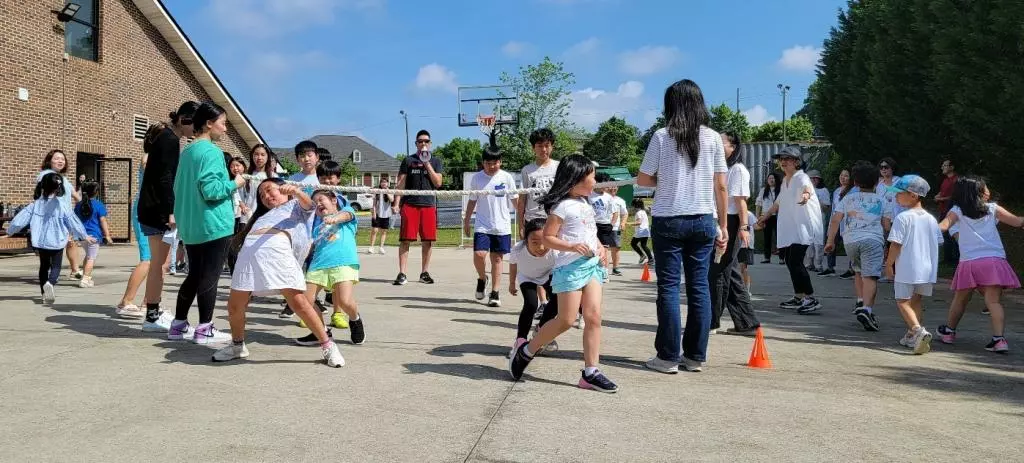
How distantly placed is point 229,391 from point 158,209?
8.51ft

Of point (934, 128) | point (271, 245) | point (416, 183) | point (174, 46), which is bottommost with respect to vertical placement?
point (271, 245)

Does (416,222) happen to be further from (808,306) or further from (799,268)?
(808,306)

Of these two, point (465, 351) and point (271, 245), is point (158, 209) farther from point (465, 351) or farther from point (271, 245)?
point (465, 351)

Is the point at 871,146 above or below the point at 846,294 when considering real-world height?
above

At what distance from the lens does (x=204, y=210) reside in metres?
5.63

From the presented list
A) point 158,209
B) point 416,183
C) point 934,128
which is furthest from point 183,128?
point 934,128

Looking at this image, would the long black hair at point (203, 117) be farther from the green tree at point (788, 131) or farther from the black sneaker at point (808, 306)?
the green tree at point (788, 131)

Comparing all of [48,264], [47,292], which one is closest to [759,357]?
[47,292]

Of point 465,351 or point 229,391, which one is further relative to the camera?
point 465,351

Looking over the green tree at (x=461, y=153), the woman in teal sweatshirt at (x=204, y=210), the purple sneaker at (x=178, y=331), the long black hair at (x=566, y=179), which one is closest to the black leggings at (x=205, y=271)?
the woman in teal sweatshirt at (x=204, y=210)

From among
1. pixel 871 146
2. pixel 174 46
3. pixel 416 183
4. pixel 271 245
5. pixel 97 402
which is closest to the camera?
pixel 97 402

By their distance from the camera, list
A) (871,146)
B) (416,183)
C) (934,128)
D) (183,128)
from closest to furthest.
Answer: (183,128)
(416,183)
(934,128)
(871,146)

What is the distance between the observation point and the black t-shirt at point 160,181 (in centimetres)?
623

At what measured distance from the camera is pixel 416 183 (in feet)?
32.7
